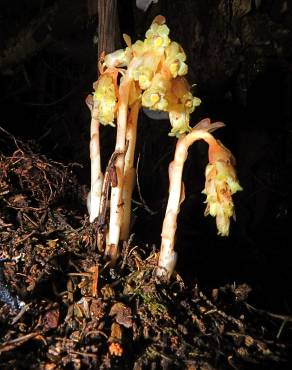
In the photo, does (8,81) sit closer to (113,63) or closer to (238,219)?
(113,63)

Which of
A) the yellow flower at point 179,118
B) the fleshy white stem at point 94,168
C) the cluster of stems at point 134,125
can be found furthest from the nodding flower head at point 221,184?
the fleshy white stem at point 94,168

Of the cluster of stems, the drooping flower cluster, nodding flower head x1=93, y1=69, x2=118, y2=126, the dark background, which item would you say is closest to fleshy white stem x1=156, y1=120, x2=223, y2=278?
the cluster of stems

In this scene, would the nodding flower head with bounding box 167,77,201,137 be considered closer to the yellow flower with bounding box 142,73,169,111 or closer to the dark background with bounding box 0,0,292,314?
the yellow flower with bounding box 142,73,169,111

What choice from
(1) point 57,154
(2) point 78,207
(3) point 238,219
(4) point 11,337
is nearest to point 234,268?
(3) point 238,219

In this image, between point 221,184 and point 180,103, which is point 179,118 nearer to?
point 180,103

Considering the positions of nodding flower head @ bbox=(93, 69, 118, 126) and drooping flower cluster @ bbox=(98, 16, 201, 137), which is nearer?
drooping flower cluster @ bbox=(98, 16, 201, 137)

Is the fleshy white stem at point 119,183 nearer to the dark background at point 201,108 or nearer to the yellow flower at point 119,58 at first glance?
the yellow flower at point 119,58

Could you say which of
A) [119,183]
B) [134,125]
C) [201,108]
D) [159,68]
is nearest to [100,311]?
[119,183]
